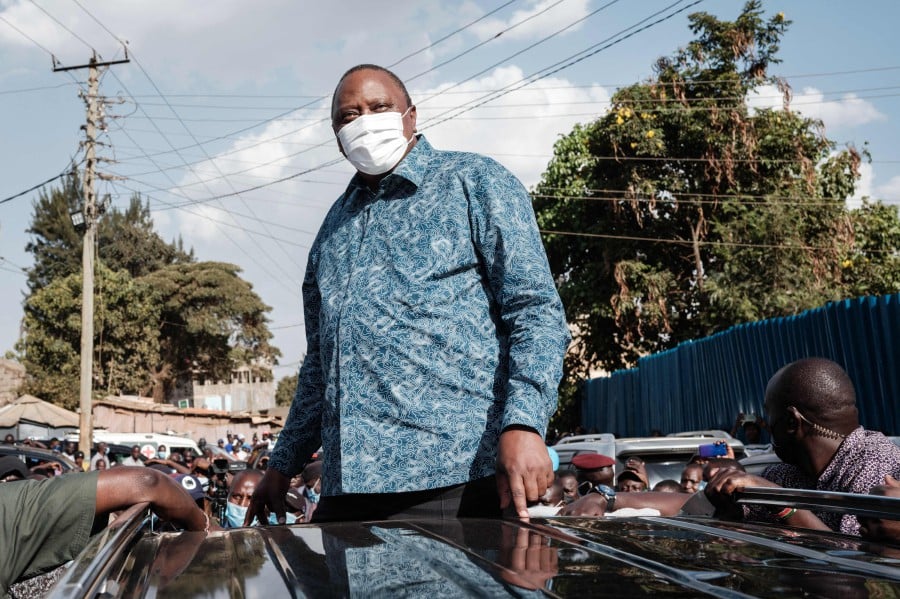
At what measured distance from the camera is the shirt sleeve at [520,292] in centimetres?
246

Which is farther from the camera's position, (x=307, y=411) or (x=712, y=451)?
(x=712, y=451)

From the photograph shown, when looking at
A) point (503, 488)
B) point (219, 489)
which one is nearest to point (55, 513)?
point (503, 488)

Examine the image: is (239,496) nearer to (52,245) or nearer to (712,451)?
(712,451)

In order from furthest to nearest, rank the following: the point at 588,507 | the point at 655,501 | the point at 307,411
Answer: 1. the point at 655,501
2. the point at 588,507
3. the point at 307,411

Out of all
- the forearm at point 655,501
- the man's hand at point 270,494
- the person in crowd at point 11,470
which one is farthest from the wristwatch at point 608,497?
the person in crowd at point 11,470

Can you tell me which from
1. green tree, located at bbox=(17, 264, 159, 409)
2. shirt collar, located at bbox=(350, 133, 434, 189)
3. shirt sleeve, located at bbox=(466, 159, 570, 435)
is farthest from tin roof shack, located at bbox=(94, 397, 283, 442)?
shirt sleeve, located at bbox=(466, 159, 570, 435)

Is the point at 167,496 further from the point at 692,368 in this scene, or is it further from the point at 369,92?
the point at 692,368

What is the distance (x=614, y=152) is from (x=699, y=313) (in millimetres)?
4204

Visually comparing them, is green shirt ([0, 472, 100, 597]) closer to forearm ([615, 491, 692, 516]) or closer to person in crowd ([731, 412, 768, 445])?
forearm ([615, 491, 692, 516])

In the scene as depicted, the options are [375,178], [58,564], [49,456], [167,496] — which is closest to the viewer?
[167,496]

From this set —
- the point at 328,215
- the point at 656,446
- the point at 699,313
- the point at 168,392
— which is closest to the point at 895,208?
the point at 699,313

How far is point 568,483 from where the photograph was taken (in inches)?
331

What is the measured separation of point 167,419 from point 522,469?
42883 millimetres

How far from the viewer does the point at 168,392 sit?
6147cm
